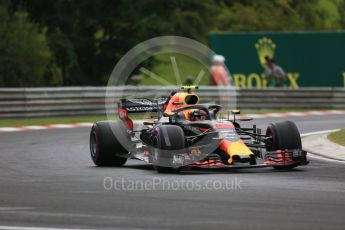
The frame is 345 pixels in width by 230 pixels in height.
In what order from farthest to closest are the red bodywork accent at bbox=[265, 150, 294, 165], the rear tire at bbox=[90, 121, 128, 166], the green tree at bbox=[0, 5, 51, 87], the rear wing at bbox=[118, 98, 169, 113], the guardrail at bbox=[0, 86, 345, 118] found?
the green tree at bbox=[0, 5, 51, 87] → the guardrail at bbox=[0, 86, 345, 118] → the rear wing at bbox=[118, 98, 169, 113] → the rear tire at bbox=[90, 121, 128, 166] → the red bodywork accent at bbox=[265, 150, 294, 165]

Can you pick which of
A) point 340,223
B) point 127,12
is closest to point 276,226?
point 340,223

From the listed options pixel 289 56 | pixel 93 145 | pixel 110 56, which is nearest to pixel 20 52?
pixel 110 56

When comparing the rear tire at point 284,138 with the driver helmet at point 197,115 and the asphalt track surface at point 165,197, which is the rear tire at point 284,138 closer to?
the asphalt track surface at point 165,197

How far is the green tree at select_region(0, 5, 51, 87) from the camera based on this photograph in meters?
33.8

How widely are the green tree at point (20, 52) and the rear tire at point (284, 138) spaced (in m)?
18.8

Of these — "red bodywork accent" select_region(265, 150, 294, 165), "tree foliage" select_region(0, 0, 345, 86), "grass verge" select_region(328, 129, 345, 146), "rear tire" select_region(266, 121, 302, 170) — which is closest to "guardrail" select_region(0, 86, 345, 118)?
"tree foliage" select_region(0, 0, 345, 86)

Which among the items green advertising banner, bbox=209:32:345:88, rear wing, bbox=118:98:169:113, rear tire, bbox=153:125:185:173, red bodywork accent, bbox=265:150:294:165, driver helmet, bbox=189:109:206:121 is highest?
green advertising banner, bbox=209:32:345:88

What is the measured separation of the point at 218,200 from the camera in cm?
1231

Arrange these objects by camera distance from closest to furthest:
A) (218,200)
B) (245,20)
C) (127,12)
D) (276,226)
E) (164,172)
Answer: (276,226) → (218,200) → (164,172) → (127,12) → (245,20)

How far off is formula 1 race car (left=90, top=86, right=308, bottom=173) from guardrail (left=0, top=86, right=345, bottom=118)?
34.3 feet

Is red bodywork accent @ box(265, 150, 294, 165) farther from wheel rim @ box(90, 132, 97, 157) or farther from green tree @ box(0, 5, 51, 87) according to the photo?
green tree @ box(0, 5, 51, 87)

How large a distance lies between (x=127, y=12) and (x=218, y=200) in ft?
86.7

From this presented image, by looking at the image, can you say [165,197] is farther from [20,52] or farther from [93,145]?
[20,52]

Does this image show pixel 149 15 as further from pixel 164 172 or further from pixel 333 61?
pixel 164 172
